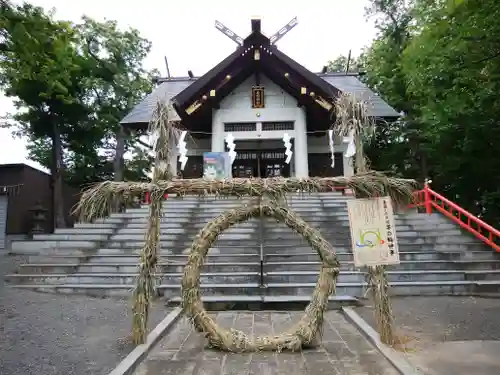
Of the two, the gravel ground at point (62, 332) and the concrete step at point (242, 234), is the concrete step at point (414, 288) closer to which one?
the concrete step at point (242, 234)

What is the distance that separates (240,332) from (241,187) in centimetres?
204

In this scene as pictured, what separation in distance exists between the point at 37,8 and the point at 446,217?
11814mm

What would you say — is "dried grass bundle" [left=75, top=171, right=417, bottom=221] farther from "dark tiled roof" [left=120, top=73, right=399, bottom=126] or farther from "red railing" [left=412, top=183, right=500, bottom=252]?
"dark tiled roof" [left=120, top=73, right=399, bottom=126]

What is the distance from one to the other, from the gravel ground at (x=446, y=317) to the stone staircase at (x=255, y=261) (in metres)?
0.68

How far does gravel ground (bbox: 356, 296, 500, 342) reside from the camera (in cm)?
638

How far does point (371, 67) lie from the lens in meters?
24.3

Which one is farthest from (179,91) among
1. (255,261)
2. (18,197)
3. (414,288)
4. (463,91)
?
(414,288)

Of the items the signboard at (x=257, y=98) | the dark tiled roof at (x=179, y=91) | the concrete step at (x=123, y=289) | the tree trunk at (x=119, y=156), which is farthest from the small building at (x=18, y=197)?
the concrete step at (x=123, y=289)

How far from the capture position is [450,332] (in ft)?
21.3

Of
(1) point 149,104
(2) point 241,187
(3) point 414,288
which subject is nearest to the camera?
(2) point 241,187

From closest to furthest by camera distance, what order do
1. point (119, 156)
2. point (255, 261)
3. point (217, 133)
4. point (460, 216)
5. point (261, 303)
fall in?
point (261, 303) → point (255, 261) → point (460, 216) → point (217, 133) → point (119, 156)

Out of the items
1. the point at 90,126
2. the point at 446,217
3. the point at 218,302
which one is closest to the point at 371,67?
the point at 446,217

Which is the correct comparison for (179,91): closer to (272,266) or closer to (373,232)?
(272,266)

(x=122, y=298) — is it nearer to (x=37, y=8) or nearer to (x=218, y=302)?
(x=218, y=302)
